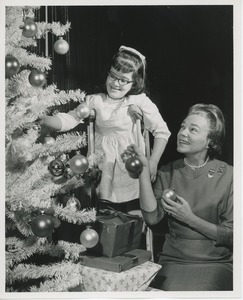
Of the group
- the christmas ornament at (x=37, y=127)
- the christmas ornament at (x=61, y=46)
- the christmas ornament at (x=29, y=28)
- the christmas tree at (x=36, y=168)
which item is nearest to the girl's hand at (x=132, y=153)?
the christmas tree at (x=36, y=168)

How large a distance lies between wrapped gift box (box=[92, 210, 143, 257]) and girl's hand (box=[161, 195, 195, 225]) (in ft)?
0.42

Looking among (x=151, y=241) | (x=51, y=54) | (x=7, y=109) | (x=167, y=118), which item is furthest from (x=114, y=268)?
(x=51, y=54)

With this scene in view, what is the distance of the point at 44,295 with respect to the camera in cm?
177

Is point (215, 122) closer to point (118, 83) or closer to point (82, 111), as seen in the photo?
point (118, 83)

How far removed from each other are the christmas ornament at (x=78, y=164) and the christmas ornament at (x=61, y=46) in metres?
0.44

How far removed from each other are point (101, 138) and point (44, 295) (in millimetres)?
707

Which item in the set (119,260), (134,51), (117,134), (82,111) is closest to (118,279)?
(119,260)

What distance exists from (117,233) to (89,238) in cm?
12

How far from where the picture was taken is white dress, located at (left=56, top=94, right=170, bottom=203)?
5.85 feet

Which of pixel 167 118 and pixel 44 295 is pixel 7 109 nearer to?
pixel 167 118

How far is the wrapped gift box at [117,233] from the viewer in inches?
67.7

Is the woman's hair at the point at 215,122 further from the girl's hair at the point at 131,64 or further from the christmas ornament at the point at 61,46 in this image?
the christmas ornament at the point at 61,46

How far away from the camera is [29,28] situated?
1.62m

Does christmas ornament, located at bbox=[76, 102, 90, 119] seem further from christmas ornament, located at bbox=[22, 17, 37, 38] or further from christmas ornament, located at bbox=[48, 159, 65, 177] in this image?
christmas ornament, located at bbox=[22, 17, 37, 38]
